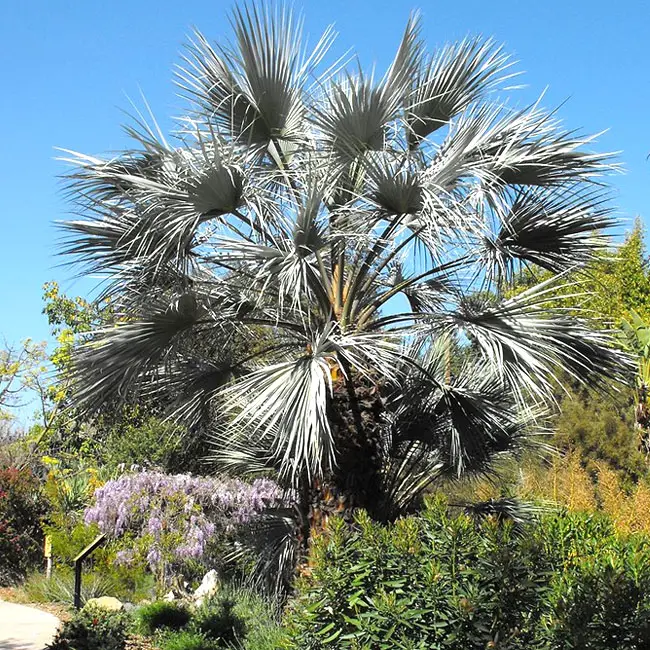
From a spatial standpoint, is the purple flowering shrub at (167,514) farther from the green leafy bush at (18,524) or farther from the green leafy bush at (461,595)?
the green leafy bush at (461,595)

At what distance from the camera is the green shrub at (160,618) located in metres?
9.33

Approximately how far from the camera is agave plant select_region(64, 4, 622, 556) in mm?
6961

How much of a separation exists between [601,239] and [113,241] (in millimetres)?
4826

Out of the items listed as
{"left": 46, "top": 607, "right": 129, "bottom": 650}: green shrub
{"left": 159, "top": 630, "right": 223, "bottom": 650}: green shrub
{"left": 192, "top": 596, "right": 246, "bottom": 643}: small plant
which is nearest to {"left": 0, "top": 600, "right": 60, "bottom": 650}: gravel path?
{"left": 46, "top": 607, "right": 129, "bottom": 650}: green shrub

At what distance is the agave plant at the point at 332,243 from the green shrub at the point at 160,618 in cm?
239

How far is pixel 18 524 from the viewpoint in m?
14.9

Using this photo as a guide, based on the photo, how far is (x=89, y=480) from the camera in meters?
14.6

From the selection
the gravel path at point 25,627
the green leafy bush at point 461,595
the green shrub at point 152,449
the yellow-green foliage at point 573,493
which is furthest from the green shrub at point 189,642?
the green shrub at point 152,449

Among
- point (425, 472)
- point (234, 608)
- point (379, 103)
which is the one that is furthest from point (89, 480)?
point (379, 103)

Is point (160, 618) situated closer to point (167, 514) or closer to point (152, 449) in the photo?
point (167, 514)

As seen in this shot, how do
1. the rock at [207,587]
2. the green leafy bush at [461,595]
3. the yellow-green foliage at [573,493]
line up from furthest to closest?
the rock at [207,587], the yellow-green foliage at [573,493], the green leafy bush at [461,595]

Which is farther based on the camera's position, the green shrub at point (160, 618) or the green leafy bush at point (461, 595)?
the green shrub at point (160, 618)

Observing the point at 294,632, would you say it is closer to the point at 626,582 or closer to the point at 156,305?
the point at 626,582

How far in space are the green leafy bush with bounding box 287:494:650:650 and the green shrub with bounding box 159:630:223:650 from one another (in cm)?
352
